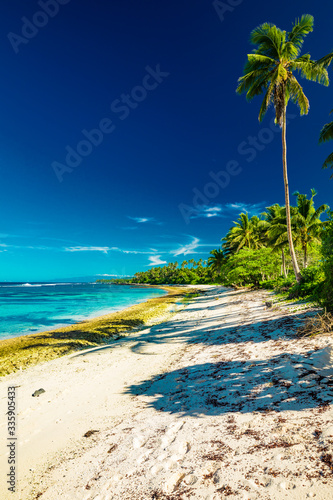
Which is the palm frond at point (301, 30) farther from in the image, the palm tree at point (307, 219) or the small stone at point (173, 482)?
the small stone at point (173, 482)

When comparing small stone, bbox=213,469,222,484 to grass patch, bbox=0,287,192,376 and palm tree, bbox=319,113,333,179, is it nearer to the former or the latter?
grass patch, bbox=0,287,192,376

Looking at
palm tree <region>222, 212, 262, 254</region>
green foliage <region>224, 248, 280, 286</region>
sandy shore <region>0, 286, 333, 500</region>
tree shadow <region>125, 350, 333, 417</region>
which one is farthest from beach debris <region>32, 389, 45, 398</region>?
palm tree <region>222, 212, 262, 254</region>

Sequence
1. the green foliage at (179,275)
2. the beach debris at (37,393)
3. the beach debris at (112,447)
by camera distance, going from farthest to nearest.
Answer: the green foliage at (179,275)
the beach debris at (37,393)
the beach debris at (112,447)

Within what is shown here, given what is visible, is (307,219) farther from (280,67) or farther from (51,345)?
(51,345)

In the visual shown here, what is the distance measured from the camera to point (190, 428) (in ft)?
11.1

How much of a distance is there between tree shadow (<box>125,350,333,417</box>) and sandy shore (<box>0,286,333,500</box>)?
0.07 feet

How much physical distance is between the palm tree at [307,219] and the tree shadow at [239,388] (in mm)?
23042

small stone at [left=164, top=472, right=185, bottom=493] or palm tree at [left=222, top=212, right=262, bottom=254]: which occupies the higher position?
palm tree at [left=222, top=212, right=262, bottom=254]

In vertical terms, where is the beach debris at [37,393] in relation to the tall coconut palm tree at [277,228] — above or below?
below

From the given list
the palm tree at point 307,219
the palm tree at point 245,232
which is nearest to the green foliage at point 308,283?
the palm tree at point 307,219

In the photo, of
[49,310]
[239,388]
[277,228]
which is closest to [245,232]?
[277,228]

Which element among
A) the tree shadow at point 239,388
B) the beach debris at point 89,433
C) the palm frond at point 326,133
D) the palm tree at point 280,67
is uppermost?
the palm tree at point 280,67

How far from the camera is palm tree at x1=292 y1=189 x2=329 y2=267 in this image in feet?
79.5

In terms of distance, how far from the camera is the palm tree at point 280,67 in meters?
13.3
